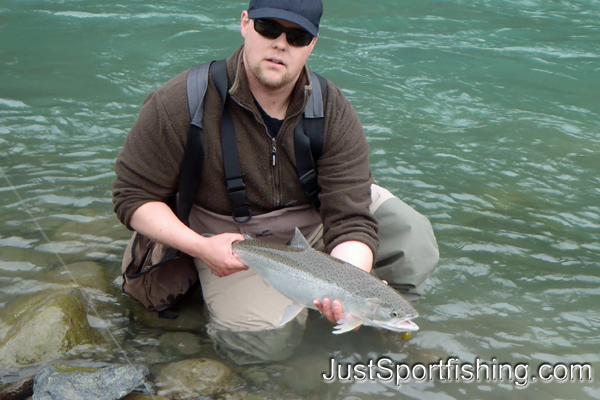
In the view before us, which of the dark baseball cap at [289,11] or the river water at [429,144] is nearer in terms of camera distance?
the dark baseball cap at [289,11]

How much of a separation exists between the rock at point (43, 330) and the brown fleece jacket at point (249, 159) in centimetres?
82

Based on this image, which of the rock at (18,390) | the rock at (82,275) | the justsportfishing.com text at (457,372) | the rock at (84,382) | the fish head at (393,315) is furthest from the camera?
the rock at (82,275)

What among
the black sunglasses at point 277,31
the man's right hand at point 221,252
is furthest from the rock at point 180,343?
the black sunglasses at point 277,31

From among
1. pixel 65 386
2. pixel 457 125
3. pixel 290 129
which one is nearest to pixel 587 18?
pixel 457 125

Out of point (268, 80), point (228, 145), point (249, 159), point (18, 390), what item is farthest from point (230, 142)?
point (18, 390)

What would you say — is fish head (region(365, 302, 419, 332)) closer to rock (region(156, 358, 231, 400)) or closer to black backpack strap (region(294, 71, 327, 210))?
black backpack strap (region(294, 71, 327, 210))

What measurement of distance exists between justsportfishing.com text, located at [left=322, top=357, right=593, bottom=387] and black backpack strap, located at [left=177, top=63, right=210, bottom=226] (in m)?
1.55

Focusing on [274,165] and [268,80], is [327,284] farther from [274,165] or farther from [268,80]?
[268,80]

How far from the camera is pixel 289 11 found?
146 inches

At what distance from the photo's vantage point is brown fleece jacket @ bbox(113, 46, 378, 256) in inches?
153

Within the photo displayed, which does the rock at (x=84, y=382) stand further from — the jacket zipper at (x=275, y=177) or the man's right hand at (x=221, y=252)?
the jacket zipper at (x=275, y=177)

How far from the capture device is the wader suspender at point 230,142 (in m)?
3.87

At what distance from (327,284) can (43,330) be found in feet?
6.46

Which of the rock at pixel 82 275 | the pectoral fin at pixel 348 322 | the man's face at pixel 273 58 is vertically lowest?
the rock at pixel 82 275
